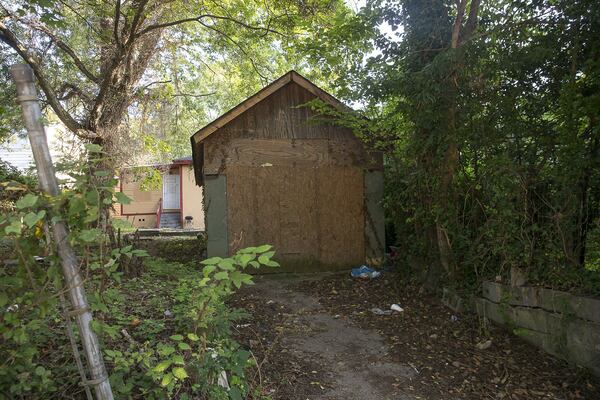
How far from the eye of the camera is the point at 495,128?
18.2 feet

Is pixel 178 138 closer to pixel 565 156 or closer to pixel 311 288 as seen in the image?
pixel 311 288

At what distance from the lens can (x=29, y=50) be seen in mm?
11484

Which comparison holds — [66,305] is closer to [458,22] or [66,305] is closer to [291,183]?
[458,22]

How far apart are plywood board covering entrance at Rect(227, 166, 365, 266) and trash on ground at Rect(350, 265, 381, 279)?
0.55 meters

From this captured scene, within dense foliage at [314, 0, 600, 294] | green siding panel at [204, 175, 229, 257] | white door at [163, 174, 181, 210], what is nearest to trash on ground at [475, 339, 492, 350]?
dense foliage at [314, 0, 600, 294]

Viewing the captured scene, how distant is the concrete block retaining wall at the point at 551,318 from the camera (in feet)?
14.3

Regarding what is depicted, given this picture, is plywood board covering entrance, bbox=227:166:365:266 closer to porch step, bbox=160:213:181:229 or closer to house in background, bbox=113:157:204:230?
house in background, bbox=113:157:204:230

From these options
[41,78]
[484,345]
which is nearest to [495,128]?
[484,345]

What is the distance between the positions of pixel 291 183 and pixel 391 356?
497cm

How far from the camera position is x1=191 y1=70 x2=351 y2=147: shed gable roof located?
891 centimetres

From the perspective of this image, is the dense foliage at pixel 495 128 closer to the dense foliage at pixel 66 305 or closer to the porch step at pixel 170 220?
the dense foliage at pixel 66 305

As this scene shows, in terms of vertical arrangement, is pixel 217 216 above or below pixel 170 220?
above

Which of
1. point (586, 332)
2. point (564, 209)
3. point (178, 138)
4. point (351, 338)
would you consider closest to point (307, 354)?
point (351, 338)

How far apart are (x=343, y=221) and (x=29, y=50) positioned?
932 cm
